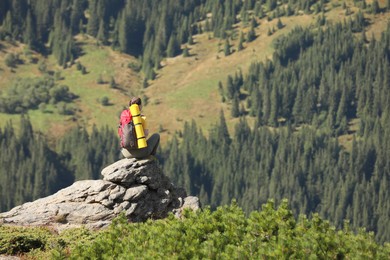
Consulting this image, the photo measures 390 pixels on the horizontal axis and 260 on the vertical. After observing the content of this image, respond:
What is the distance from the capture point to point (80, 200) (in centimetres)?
5409

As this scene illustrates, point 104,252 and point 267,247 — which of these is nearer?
point 267,247

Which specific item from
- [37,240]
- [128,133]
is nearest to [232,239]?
[37,240]

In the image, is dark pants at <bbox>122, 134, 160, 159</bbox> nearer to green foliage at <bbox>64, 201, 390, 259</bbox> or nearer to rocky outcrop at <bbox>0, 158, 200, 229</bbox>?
rocky outcrop at <bbox>0, 158, 200, 229</bbox>

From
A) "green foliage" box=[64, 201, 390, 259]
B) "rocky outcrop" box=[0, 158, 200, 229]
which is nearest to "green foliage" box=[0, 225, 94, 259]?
"rocky outcrop" box=[0, 158, 200, 229]

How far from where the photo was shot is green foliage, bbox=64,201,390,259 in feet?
129

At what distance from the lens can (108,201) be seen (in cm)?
5338

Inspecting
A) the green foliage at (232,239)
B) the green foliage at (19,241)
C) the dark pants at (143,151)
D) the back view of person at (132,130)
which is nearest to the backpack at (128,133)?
the back view of person at (132,130)

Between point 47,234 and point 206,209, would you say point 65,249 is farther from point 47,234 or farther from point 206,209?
point 206,209

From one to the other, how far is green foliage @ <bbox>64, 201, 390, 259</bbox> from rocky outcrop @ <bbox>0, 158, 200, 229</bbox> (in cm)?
702

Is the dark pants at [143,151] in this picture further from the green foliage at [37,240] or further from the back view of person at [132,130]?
the green foliage at [37,240]

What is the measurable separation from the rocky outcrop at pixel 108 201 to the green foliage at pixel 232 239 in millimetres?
7020

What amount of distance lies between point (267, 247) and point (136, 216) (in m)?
15.6

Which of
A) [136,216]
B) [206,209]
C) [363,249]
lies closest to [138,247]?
[206,209]

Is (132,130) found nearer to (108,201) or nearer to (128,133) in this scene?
(128,133)
